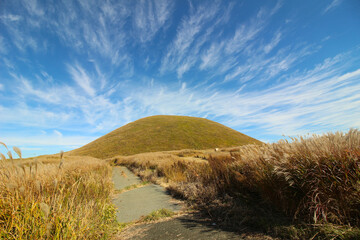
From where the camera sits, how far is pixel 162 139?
6631 centimetres

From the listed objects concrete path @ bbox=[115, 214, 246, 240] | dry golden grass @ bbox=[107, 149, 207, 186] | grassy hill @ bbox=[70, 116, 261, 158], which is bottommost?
concrete path @ bbox=[115, 214, 246, 240]

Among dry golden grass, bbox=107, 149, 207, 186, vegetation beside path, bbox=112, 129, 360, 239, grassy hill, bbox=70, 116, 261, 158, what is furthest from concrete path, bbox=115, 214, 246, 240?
grassy hill, bbox=70, 116, 261, 158

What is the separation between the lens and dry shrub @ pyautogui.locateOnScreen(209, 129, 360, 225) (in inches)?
94.7

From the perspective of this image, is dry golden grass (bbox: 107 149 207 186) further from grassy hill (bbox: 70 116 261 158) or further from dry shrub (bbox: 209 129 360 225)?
grassy hill (bbox: 70 116 261 158)

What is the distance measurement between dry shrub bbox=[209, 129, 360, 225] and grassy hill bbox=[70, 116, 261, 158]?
55265 millimetres

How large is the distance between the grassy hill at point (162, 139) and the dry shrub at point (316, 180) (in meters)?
55.3

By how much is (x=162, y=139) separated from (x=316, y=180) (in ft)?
212

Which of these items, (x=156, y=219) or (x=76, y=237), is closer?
(x=76, y=237)

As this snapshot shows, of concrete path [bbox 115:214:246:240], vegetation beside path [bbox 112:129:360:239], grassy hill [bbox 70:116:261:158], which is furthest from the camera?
grassy hill [bbox 70:116:261:158]

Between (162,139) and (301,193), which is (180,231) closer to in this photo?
(301,193)

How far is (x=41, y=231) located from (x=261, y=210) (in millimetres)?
3847

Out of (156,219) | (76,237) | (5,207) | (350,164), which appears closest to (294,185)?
(350,164)

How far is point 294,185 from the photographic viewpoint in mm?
2982

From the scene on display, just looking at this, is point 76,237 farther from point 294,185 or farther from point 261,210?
point 294,185
